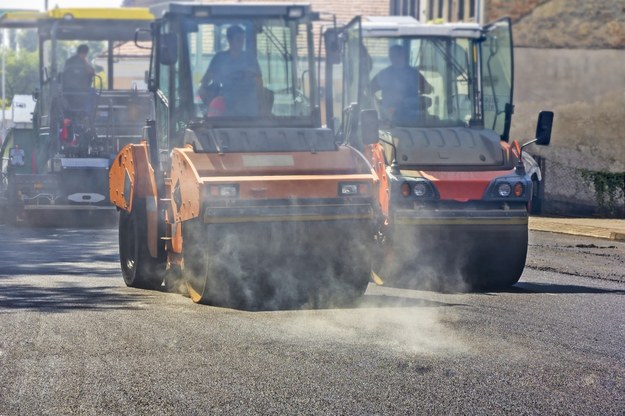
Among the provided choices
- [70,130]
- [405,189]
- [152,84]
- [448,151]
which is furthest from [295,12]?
[70,130]

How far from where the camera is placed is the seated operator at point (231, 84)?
11.6 metres

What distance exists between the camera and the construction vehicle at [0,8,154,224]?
21.5m

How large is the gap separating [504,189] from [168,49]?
353 centimetres

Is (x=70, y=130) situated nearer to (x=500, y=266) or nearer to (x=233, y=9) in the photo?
(x=233, y=9)

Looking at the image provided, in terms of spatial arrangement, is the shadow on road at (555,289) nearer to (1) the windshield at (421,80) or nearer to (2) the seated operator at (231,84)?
(1) the windshield at (421,80)

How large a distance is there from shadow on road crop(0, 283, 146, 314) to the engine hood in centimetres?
296

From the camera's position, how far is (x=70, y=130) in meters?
21.7

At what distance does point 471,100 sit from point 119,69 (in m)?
11.3

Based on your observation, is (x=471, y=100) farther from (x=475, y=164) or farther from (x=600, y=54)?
(x=600, y=54)

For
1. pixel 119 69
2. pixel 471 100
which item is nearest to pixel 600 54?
pixel 119 69

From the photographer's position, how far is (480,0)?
34.4m

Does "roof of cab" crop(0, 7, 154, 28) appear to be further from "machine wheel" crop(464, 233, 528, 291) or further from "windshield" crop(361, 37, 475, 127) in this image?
"machine wheel" crop(464, 233, 528, 291)

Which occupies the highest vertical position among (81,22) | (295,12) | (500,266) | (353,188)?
(295,12)

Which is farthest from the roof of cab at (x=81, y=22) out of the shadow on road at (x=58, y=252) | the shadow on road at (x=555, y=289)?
the shadow on road at (x=555, y=289)
